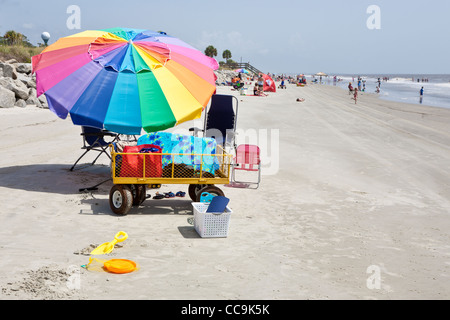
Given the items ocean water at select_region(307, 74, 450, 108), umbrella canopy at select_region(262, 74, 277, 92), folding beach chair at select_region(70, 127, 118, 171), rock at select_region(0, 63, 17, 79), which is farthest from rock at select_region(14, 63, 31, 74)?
ocean water at select_region(307, 74, 450, 108)

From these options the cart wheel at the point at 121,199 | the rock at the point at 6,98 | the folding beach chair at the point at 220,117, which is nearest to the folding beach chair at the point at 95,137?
the cart wheel at the point at 121,199

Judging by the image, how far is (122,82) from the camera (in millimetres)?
7699

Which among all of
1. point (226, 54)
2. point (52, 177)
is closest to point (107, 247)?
point (52, 177)

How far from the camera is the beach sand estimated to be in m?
5.02

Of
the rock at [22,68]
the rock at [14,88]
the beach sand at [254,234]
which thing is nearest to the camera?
the beach sand at [254,234]

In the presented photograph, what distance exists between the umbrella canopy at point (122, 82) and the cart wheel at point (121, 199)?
0.92 m

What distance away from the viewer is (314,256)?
19.9ft

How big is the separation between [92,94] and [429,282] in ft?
18.2

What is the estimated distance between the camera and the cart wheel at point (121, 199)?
7.25 meters

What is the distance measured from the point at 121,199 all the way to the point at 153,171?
0.65 metres

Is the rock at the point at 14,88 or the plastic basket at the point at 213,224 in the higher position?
the rock at the point at 14,88

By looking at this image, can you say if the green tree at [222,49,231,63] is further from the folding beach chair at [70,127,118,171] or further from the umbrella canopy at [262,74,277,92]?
the folding beach chair at [70,127,118,171]

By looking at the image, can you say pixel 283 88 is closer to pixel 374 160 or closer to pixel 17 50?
pixel 17 50

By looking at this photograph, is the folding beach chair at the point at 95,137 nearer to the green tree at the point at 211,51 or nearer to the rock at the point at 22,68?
the rock at the point at 22,68
